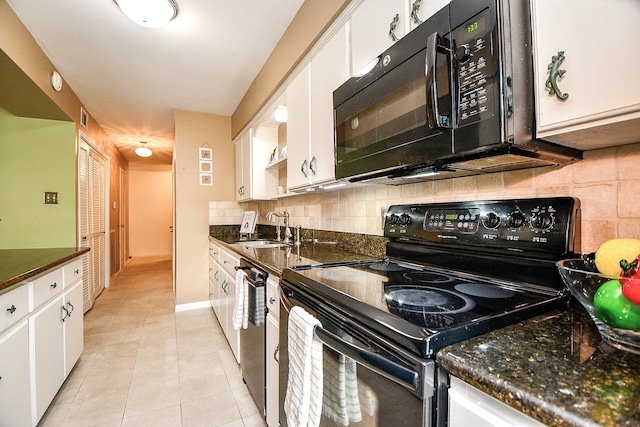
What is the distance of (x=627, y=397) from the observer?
0.39 metres

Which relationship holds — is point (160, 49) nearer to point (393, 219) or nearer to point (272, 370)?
point (393, 219)

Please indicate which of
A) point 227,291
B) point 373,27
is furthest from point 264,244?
point 373,27

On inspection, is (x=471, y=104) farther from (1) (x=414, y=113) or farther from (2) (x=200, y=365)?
(2) (x=200, y=365)

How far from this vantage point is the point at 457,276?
112cm

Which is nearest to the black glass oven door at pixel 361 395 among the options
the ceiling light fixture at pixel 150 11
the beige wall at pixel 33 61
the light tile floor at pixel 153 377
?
the light tile floor at pixel 153 377

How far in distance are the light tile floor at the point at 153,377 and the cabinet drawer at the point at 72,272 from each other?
684 mm

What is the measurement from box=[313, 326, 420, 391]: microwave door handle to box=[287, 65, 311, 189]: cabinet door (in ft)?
3.50

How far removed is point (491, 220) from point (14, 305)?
203 centimetres

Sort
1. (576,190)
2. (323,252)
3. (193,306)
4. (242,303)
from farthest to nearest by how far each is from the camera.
A: (193,306) < (323,252) < (242,303) < (576,190)

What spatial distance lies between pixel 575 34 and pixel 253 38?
2.09m

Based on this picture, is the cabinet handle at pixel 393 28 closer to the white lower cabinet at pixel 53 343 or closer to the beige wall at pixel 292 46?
the beige wall at pixel 292 46

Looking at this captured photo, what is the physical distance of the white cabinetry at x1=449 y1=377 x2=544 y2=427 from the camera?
446 mm

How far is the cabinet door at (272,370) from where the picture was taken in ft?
4.54

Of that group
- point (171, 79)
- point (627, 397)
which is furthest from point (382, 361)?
point (171, 79)
